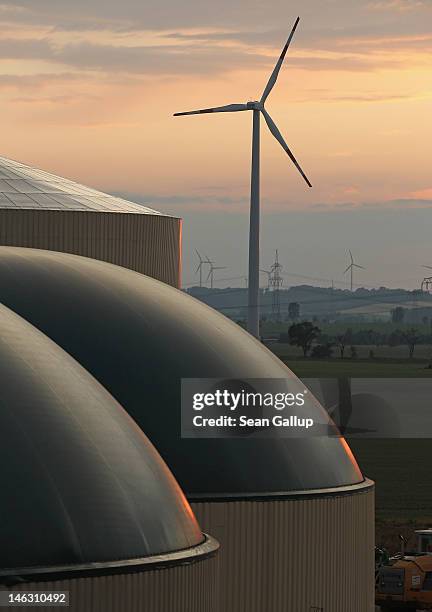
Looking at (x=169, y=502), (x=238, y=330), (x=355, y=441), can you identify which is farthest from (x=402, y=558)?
(x=355, y=441)

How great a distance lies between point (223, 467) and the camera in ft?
116

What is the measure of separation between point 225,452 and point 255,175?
42421 mm

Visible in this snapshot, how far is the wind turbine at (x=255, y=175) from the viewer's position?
7238 centimetres

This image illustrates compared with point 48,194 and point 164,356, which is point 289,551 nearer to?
point 164,356

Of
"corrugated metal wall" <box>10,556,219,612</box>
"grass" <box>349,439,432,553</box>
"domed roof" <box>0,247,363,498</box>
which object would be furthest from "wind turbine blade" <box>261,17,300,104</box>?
"corrugated metal wall" <box>10,556,219,612</box>

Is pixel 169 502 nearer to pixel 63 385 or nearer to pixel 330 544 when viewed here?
pixel 63 385

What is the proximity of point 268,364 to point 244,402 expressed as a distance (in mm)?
2955

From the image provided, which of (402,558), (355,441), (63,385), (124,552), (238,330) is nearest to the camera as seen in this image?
(124,552)

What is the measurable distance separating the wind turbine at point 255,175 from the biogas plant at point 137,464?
62.9 feet

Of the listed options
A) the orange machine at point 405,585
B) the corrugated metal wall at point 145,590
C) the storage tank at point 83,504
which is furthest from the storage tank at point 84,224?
the corrugated metal wall at point 145,590

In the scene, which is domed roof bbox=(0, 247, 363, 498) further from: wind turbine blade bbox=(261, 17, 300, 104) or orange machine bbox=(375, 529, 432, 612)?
wind turbine blade bbox=(261, 17, 300, 104)

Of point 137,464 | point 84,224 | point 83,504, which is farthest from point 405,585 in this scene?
point 83,504

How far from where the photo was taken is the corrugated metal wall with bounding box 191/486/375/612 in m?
34.7

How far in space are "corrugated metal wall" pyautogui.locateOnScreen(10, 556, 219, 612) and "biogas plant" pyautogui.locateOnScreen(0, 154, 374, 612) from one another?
3 cm
